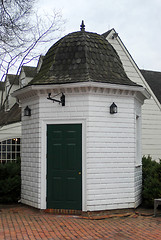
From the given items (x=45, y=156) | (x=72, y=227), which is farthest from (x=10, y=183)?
(x=72, y=227)

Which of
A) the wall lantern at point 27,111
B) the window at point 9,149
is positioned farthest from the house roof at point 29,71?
the wall lantern at point 27,111

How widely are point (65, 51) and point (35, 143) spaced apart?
3.03 metres

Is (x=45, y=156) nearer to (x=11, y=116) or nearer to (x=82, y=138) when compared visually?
(x=82, y=138)

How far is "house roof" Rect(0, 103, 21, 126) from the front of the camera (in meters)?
16.7

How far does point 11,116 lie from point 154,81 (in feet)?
27.0

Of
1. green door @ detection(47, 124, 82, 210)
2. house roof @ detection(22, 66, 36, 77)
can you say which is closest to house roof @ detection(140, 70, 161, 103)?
house roof @ detection(22, 66, 36, 77)

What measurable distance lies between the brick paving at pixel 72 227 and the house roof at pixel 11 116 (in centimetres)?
732

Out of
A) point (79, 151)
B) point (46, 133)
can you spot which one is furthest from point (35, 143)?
point (79, 151)

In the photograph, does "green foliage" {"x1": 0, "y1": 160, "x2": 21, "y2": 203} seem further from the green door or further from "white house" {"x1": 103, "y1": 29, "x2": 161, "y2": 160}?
"white house" {"x1": 103, "y1": 29, "x2": 161, "y2": 160}

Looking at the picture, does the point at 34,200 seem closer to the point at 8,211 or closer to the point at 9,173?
the point at 8,211

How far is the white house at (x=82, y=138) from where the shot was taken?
9.68 meters

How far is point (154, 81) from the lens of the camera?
19.6 metres

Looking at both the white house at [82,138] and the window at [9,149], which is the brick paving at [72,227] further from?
the window at [9,149]

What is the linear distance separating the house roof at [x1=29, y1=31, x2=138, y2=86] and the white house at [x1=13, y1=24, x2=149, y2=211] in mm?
34
